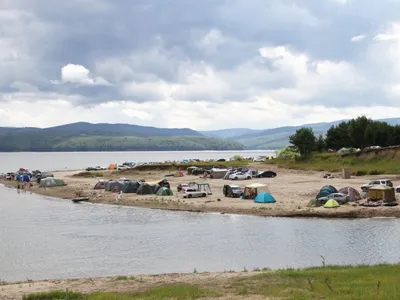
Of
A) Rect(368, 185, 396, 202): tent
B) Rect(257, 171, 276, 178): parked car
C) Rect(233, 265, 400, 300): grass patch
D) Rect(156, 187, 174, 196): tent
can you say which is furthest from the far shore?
Rect(233, 265, 400, 300): grass patch

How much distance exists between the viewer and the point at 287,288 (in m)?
18.5

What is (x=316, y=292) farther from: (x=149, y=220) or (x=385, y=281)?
(x=149, y=220)

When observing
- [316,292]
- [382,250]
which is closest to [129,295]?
[316,292]

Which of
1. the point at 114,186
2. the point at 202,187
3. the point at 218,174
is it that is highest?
the point at 218,174

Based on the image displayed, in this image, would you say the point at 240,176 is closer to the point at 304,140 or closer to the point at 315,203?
the point at 304,140

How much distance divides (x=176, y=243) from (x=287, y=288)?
70.2 ft

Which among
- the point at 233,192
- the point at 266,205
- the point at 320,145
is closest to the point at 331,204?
the point at 266,205

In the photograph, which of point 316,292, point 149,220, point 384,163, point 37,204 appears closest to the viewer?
point 316,292

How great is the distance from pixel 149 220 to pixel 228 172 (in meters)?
49.1

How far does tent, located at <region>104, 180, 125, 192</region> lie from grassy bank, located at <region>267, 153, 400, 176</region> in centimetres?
4026

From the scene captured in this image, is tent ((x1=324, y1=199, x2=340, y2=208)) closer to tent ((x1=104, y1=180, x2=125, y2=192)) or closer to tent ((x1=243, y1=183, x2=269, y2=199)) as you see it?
tent ((x1=243, y1=183, x2=269, y2=199))

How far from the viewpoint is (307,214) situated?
51531 mm

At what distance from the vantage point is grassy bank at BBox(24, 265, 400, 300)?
16594mm

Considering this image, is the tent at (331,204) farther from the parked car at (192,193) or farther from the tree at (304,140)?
the tree at (304,140)
